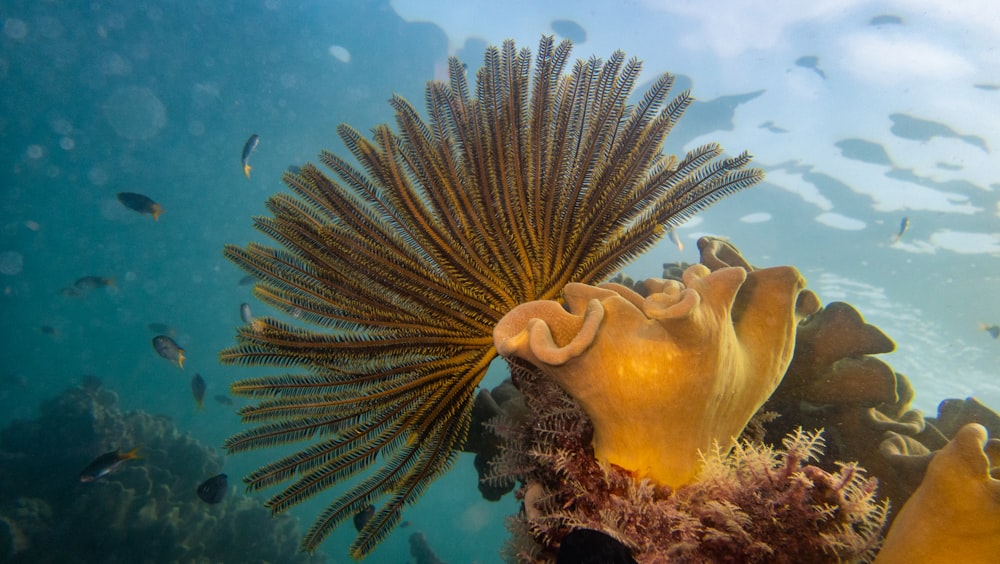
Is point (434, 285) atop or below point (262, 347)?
atop

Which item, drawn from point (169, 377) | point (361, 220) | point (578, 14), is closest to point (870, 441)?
point (361, 220)

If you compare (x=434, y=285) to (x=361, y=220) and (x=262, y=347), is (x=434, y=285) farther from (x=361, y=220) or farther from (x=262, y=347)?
(x=262, y=347)

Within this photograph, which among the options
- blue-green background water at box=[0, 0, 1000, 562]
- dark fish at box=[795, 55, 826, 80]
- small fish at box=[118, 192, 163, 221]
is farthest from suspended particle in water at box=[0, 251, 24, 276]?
dark fish at box=[795, 55, 826, 80]

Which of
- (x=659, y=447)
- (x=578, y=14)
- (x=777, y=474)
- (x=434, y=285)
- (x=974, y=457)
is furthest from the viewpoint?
(x=578, y=14)

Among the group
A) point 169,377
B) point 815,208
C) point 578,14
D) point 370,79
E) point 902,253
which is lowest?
point 169,377

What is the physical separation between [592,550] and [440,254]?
1904 mm

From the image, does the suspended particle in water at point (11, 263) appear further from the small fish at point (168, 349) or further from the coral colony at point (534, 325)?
the coral colony at point (534, 325)

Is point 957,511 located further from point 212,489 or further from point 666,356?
point 212,489

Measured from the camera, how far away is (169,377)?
48.7 m

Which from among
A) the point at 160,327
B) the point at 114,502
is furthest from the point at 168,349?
the point at 160,327

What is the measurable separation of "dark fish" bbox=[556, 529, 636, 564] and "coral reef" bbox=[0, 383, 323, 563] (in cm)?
1000

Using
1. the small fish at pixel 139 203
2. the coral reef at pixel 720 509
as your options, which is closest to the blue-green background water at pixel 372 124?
the small fish at pixel 139 203

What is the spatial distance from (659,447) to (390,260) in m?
1.86

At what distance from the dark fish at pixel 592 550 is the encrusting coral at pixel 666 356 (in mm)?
628
